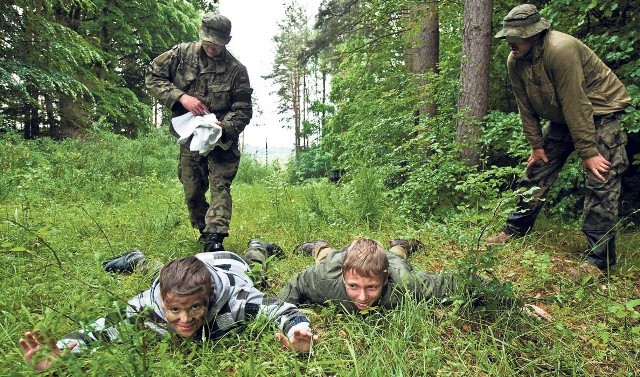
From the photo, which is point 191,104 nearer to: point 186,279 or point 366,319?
point 186,279

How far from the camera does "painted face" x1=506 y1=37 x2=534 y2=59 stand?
9.88ft

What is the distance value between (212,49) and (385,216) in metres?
2.46

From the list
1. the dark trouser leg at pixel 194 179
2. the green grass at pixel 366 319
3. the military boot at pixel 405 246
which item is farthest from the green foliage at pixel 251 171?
the military boot at pixel 405 246

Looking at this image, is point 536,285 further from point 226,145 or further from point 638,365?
point 226,145

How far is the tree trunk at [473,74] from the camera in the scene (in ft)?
15.7

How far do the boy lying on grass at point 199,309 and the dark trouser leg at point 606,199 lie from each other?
7.49 ft

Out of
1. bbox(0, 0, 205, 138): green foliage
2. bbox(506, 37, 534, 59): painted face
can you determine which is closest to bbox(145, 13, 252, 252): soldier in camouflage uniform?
bbox(506, 37, 534, 59): painted face

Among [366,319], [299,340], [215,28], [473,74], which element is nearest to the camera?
[299,340]

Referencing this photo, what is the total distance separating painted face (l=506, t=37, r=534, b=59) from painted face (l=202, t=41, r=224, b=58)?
2.30 m

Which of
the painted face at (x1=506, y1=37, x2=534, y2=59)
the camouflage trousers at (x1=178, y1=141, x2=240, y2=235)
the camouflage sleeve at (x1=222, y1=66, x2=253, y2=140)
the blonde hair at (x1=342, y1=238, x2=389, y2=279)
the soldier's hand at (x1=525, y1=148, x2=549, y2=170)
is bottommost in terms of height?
the blonde hair at (x1=342, y1=238, x2=389, y2=279)

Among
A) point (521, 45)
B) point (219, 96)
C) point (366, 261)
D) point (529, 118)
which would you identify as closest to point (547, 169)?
point (529, 118)

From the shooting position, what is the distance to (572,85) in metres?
2.94

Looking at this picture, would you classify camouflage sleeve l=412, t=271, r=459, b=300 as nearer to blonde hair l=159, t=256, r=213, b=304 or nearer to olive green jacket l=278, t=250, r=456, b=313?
olive green jacket l=278, t=250, r=456, b=313

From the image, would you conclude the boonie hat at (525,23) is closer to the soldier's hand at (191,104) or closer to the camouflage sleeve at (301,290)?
the camouflage sleeve at (301,290)
